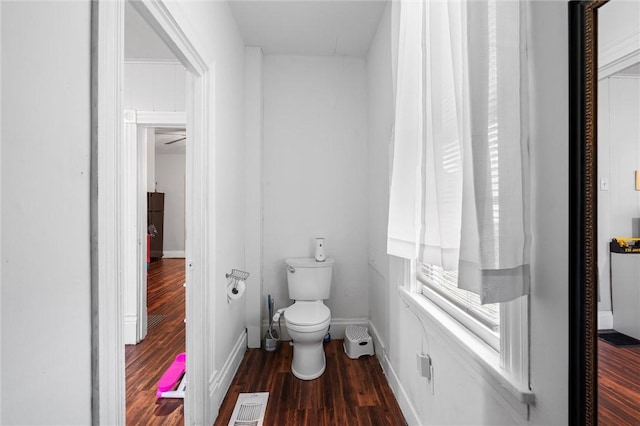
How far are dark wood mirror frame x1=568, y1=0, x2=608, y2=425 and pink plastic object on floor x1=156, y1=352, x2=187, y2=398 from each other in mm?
2050

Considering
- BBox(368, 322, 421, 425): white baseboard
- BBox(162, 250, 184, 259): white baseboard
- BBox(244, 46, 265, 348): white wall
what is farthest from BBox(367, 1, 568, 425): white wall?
BBox(162, 250, 184, 259): white baseboard

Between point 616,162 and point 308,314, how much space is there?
6.32 feet

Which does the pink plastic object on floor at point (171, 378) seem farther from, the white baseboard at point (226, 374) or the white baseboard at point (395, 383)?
the white baseboard at point (395, 383)

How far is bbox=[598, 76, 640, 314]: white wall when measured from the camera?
0.51 metres

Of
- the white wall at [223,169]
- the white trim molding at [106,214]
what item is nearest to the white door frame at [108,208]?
the white trim molding at [106,214]

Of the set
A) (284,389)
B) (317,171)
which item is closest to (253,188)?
(317,171)

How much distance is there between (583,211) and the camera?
61 cm

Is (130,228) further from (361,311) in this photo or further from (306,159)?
(361,311)

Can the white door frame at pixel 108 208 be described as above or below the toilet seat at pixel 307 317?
above

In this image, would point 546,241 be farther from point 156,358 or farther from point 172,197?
point 172,197

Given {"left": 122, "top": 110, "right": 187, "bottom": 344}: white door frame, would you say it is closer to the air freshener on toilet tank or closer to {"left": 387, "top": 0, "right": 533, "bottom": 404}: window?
the air freshener on toilet tank

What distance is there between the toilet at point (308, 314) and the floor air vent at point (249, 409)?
34 centimetres

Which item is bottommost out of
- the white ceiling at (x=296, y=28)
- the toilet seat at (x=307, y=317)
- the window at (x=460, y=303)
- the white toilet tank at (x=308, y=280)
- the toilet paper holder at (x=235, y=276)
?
the toilet seat at (x=307, y=317)
